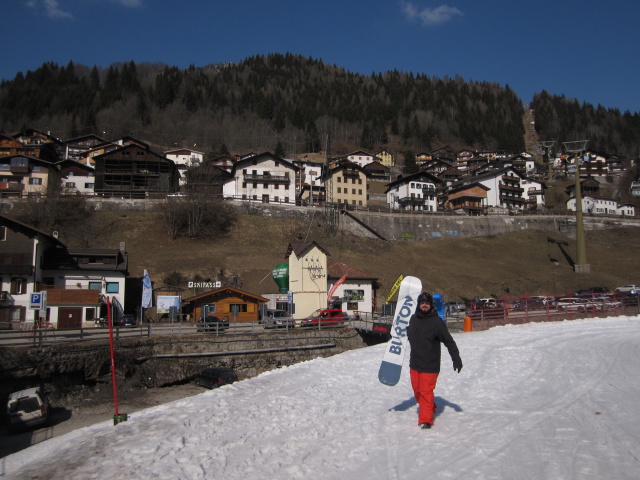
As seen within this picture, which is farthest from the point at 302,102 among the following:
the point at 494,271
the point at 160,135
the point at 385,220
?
the point at 494,271

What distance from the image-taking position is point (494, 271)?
201ft

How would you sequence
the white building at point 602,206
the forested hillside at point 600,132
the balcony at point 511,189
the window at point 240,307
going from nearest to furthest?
1. the window at point 240,307
2. the balcony at point 511,189
3. the white building at point 602,206
4. the forested hillside at point 600,132

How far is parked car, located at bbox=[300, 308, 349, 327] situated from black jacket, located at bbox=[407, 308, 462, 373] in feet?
77.8

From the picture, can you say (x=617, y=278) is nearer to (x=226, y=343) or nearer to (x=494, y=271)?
(x=494, y=271)

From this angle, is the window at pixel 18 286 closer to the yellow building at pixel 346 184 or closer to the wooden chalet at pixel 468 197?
the yellow building at pixel 346 184

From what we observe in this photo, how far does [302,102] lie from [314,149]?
35.3 m

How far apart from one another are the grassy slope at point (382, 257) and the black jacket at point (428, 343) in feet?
137

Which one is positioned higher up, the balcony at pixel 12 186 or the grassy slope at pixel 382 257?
the balcony at pixel 12 186

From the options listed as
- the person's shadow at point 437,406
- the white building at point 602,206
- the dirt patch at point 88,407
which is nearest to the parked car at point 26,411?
the dirt patch at point 88,407

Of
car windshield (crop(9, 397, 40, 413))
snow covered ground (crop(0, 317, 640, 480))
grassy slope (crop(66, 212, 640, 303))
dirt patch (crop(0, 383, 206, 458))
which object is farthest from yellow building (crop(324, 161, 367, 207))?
snow covered ground (crop(0, 317, 640, 480))

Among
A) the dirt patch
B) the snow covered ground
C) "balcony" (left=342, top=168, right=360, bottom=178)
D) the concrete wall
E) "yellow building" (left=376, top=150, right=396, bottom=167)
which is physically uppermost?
"yellow building" (left=376, top=150, right=396, bottom=167)

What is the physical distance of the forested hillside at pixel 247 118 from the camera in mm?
157250

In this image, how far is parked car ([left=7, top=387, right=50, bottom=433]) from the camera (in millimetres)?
17703

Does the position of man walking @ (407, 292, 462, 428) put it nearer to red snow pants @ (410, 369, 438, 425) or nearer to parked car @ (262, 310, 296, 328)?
red snow pants @ (410, 369, 438, 425)
